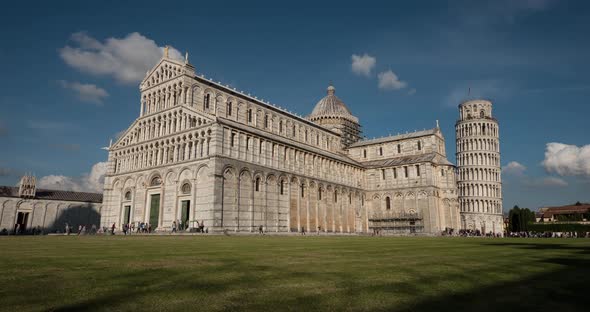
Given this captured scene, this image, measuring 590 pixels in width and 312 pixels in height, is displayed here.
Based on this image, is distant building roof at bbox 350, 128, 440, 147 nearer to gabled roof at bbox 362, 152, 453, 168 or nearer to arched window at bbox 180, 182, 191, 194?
gabled roof at bbox 362, 152, 453, 168

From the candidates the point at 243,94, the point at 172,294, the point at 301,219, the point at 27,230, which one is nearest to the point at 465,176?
the point at 301,219

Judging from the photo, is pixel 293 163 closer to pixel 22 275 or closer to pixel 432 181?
pixel 432 181

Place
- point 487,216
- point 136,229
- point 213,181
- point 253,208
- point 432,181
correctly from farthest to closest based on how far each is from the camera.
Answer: point 487,216
point 432,181
point 136,229
point 253,208
point 213,181

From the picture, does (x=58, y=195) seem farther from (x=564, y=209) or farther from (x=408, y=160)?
(x=564, y=209)

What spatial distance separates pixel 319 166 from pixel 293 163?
22.5 ft

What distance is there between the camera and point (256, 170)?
148ft

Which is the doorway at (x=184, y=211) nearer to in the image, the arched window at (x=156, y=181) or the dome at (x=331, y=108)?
the arched window at (x=156, y=181)

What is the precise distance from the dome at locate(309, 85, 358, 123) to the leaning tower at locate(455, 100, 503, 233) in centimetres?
2673

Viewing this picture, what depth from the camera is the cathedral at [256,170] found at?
42.4 m

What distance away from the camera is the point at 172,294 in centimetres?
584

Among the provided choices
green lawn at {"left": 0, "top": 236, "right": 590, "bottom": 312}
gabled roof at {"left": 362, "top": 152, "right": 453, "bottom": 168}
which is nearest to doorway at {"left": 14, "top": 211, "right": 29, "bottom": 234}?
gabled roof at {"left": 362, "top": 152, "right": 453, "bottom": 168}

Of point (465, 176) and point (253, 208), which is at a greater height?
point (465, 176)

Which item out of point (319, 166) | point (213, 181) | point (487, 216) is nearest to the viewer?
point (213, 181)

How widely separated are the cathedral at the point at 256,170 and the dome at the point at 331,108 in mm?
396
